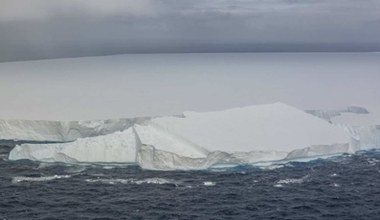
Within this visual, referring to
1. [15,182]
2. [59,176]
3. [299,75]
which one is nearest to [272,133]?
[299,75]

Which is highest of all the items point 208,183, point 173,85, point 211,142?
point 173,85

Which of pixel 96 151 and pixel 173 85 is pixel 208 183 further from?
pixel 173 85

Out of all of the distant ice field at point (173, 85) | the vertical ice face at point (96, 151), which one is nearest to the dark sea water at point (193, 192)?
the vertical ice face at point (96, 151)

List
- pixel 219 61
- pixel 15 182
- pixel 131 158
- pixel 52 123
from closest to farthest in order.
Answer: pixel 15 182
pixel 131 158
pixel 52 123
pixel 219 61

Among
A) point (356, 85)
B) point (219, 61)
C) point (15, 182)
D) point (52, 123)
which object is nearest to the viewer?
point (15, 182)

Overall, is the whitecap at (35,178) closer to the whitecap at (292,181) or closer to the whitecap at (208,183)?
the whitecap at (208,183)

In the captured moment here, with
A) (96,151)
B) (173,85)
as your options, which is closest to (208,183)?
(96,151)

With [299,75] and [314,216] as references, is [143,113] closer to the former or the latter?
[299,75]
